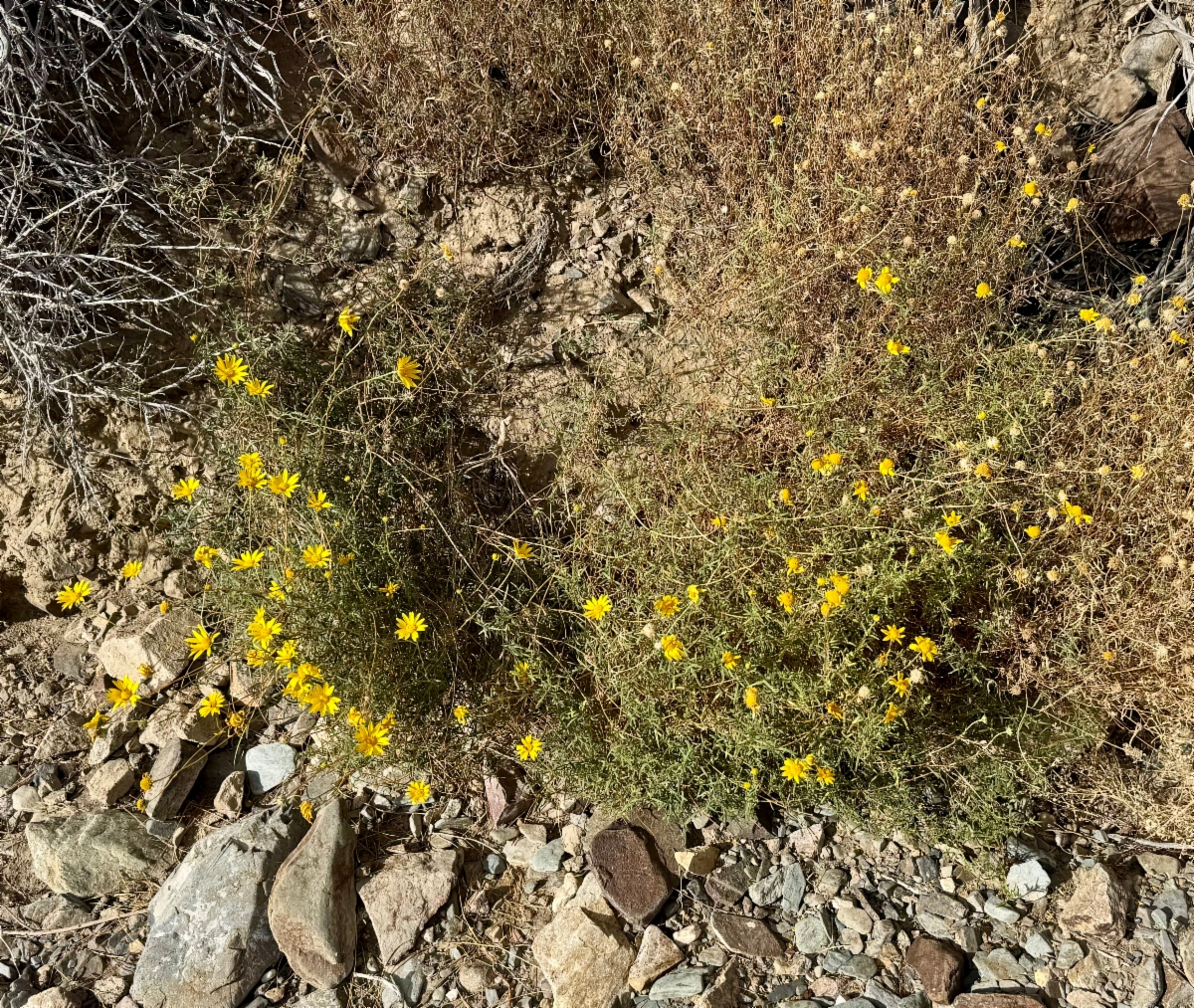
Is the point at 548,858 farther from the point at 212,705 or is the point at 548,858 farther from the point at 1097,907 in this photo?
the point at 1097,907

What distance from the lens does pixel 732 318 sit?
10.6ft

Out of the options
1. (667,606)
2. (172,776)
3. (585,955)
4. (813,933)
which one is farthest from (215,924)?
(813,933)

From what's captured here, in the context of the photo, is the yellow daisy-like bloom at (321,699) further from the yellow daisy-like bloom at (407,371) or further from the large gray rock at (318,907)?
the yellow daisy-like bloom at (407,371)

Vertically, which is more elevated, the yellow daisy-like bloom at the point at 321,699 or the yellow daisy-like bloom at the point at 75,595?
the yellow daisy-like bloom at the point at 321,699

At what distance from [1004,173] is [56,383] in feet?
11.8

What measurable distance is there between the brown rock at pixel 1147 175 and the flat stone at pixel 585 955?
133 inches

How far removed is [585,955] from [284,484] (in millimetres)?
1570

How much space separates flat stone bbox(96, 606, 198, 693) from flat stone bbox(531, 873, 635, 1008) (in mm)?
1529

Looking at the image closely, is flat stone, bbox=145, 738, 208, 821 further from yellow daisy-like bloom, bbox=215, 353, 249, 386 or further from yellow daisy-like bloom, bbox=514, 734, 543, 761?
yellow daisy-like bloom, bbox=215, 353, 249, 386

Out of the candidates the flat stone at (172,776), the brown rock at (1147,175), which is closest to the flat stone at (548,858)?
the flat stone at (172,776)

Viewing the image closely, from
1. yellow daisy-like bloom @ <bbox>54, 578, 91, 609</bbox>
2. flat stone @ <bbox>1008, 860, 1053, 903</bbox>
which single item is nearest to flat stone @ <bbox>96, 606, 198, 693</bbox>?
yellow daisy-like bloom @ <bbox>54, 578, 91, 609</bbox>

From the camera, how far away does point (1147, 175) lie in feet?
11.8

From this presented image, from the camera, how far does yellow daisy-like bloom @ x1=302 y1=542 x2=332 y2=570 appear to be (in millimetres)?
2484

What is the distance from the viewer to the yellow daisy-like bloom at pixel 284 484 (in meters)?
2.54
